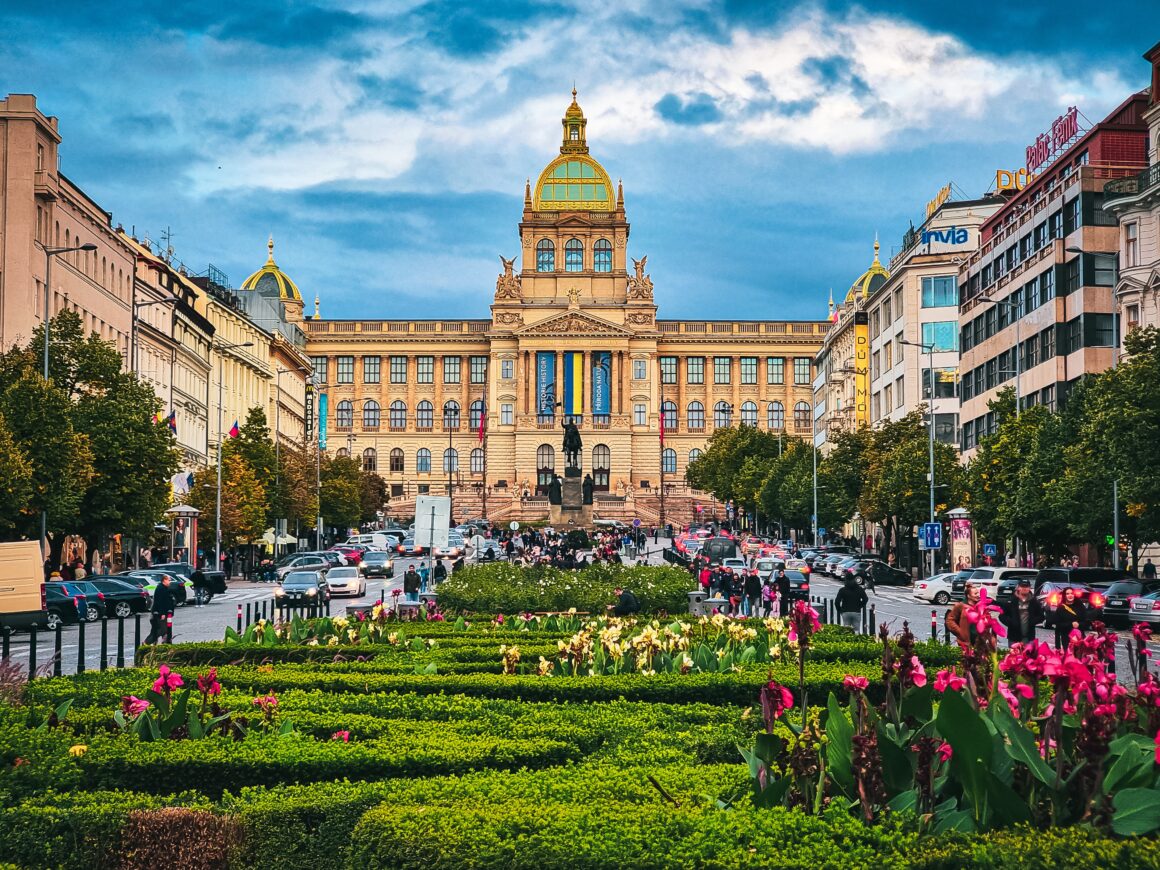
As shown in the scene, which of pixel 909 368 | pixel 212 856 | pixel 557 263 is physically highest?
pixel 557 263

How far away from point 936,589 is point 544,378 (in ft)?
407

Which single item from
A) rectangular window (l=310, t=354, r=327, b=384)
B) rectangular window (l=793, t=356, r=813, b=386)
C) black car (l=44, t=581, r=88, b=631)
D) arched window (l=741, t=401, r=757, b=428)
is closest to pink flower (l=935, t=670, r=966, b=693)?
black car (l=44, t=581, r=88, b=631)

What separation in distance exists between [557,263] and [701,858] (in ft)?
587

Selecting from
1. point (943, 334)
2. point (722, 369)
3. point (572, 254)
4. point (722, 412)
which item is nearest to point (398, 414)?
point (572, 254)

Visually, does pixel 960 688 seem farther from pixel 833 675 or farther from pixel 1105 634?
pixel 833 675

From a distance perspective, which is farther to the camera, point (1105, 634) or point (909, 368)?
point (909, 368)

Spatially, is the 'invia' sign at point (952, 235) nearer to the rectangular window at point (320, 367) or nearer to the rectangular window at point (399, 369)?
the rectangular window at point (399, 369)

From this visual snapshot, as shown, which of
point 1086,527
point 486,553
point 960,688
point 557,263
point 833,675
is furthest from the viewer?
point 557,263

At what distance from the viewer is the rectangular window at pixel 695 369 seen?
188625 millimetres

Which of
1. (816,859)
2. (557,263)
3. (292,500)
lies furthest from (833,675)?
(557,263)

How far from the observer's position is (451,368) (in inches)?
7490

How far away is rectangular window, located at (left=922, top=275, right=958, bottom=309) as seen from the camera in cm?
10112

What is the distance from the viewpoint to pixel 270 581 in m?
78.8

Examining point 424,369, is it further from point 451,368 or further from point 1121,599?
point 1121,599
